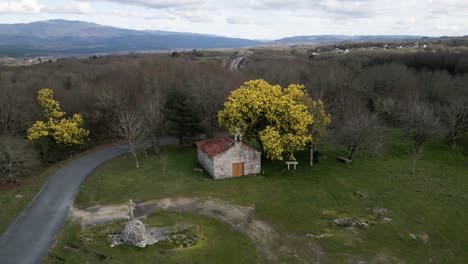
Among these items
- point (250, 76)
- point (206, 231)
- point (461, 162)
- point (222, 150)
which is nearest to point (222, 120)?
point (222, 150)

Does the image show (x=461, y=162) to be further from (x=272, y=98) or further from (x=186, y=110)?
(x=186, y=110)

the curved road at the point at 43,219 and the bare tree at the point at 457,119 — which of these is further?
the bare tree at the point at 457,119

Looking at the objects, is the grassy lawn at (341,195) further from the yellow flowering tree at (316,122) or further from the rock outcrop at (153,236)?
the yellow flowering tree at (316,122)

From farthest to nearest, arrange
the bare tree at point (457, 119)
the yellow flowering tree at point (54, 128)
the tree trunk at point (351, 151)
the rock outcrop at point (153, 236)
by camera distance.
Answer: the bare tree at point (457, 119), the yellow flowering tree at point (54, 128), the tree trunk at point (351, 151), the rock outcrop at point (153, 236)

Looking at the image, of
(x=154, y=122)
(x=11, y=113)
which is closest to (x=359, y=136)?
(x=154, y=122)

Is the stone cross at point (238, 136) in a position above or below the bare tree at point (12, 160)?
above

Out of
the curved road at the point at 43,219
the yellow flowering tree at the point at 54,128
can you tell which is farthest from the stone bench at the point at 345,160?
the yellow flowering tree at the point at 54,128

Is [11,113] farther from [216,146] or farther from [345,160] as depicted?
[345,160]
